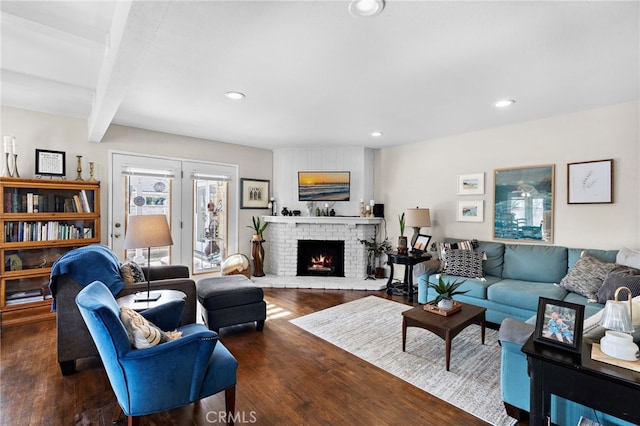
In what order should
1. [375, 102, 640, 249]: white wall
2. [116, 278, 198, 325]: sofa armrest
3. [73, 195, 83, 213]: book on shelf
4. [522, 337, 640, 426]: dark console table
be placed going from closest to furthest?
[522, 337, 640, 426]: dark console table → [116, 278, 198, 325]: sofa armrest → [375, 102, 640, 249]: white wall → [73, 195, 83, 213]: book on shelf

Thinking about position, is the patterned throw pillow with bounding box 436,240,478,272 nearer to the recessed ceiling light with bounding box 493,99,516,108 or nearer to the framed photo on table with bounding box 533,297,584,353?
the recessed ceiling light with bounding box 493,99,516,108

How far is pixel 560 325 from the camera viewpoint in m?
1.42

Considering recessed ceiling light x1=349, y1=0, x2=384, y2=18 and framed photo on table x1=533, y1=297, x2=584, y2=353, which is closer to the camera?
framed photo on table x1=533, y1=297, x2=584, y2=353

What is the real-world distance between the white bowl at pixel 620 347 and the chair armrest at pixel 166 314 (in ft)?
8.27

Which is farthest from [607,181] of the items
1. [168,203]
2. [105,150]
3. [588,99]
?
[105,150]

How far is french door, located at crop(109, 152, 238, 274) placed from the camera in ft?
14.1

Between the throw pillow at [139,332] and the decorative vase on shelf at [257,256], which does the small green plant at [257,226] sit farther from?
the throw pillow at [139,332]

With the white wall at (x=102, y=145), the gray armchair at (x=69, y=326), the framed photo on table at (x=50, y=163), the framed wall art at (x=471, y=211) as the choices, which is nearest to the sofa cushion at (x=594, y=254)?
the framed wall art at (x=471, y=211)

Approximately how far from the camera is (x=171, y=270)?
11.5 feet

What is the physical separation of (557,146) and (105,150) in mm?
5915

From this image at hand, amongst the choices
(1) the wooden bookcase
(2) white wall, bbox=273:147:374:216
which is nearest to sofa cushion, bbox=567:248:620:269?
(2) white wall, bbox=273:147:374:216

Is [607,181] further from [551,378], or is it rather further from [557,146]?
[551,378]

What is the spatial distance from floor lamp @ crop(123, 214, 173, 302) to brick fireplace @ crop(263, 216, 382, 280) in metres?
3.25

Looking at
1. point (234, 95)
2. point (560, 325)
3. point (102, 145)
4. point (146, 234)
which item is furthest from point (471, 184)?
point (102, 145)
